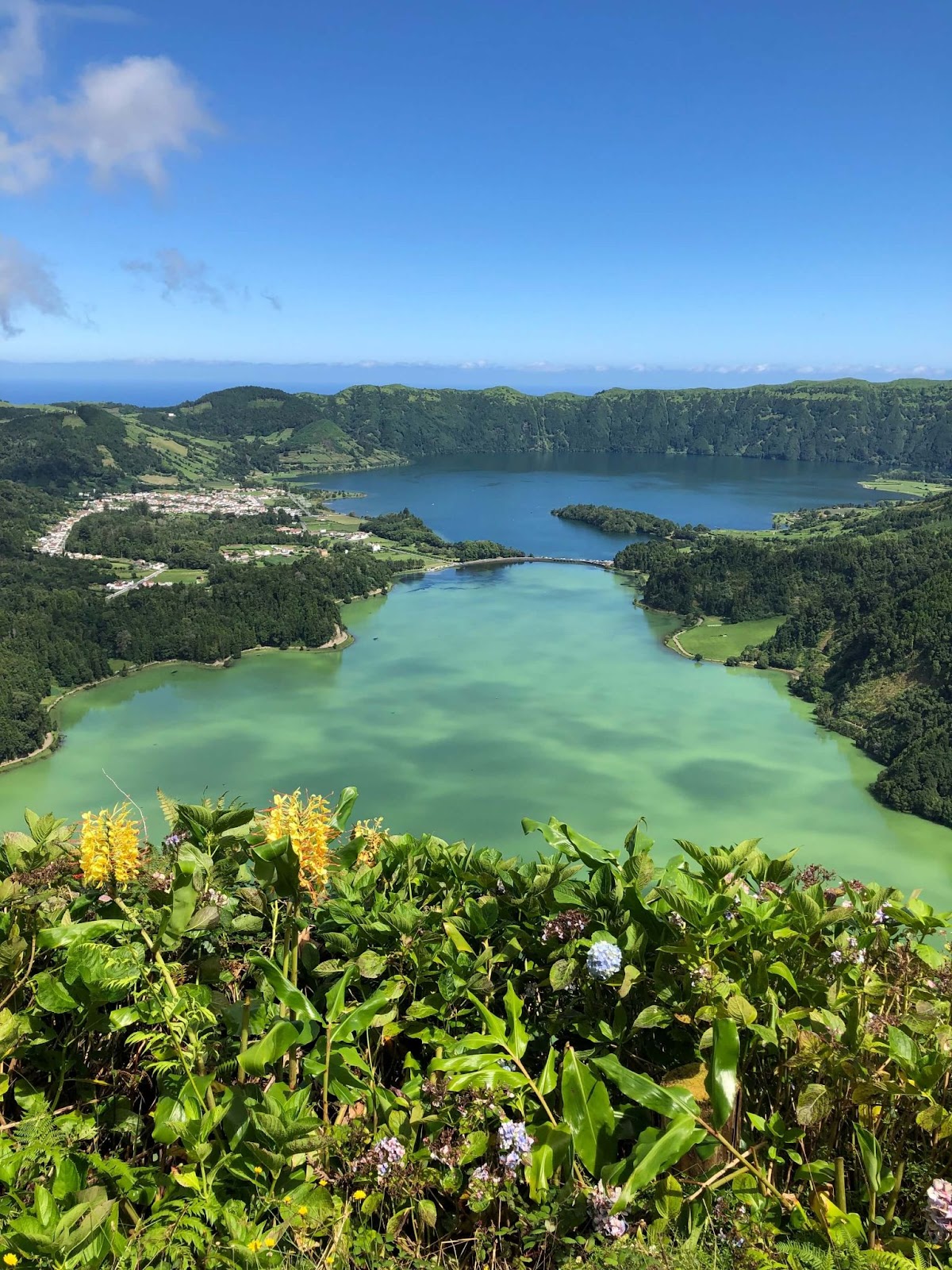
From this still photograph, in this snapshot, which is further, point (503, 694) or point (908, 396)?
point (908, 396)

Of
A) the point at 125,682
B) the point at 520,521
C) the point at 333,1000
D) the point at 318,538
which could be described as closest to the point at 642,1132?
the point at 333,1000

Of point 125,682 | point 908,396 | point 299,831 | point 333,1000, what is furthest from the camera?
point 908,396

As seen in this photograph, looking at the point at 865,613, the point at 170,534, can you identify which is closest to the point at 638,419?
the point at 170,534

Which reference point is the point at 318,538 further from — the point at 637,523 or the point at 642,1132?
the point at 642,1132

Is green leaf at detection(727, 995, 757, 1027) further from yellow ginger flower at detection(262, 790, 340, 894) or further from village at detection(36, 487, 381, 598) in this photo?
village at detection(36, 487, 381, 598)

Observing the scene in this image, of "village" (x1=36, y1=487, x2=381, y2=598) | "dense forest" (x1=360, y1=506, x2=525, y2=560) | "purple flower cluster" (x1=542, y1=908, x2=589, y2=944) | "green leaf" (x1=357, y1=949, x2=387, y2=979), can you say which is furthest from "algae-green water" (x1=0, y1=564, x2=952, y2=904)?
"dense forest" (x1=360, y1=506, x2=525, y2=560)

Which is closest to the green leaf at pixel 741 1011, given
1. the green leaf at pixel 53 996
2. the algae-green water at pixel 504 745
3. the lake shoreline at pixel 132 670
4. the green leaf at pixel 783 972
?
the green leaf at pixel 783 972

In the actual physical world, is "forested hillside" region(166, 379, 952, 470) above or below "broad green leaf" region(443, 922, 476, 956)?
above
